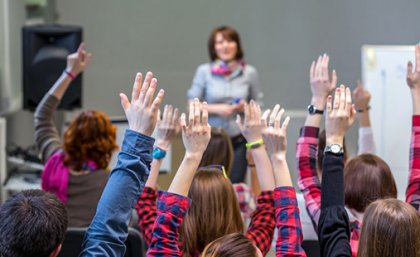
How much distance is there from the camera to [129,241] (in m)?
2.51

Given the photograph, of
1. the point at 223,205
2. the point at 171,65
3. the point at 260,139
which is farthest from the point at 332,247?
the point at 171,65

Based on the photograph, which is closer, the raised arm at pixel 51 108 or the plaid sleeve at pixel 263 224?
the plaid sleeve at pixel 263 224

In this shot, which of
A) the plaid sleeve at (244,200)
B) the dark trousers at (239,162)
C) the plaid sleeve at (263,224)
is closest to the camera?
the plaid sleeve at (263,224)

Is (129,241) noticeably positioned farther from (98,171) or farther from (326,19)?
(326,19)

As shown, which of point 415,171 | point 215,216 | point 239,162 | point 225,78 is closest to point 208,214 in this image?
point 215,216

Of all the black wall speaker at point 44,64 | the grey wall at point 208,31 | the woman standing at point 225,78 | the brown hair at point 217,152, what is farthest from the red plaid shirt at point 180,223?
the grey wall at point 208,31

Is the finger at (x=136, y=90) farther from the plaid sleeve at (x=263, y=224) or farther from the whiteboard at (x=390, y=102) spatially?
the whiteboard at (x=390, y=102)

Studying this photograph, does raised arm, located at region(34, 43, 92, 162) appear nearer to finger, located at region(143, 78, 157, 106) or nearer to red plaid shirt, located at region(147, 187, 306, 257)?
red plaid shirt, located at region(147, 187, 306, 257)

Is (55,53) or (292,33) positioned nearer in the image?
(55,53)

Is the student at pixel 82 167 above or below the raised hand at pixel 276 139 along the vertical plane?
below

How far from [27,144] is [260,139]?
3.81 metres

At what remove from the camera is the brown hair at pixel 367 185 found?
8.02ft

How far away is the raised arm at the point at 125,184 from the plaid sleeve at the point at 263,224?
543 mm

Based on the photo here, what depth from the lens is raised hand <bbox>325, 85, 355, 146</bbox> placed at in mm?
2047
